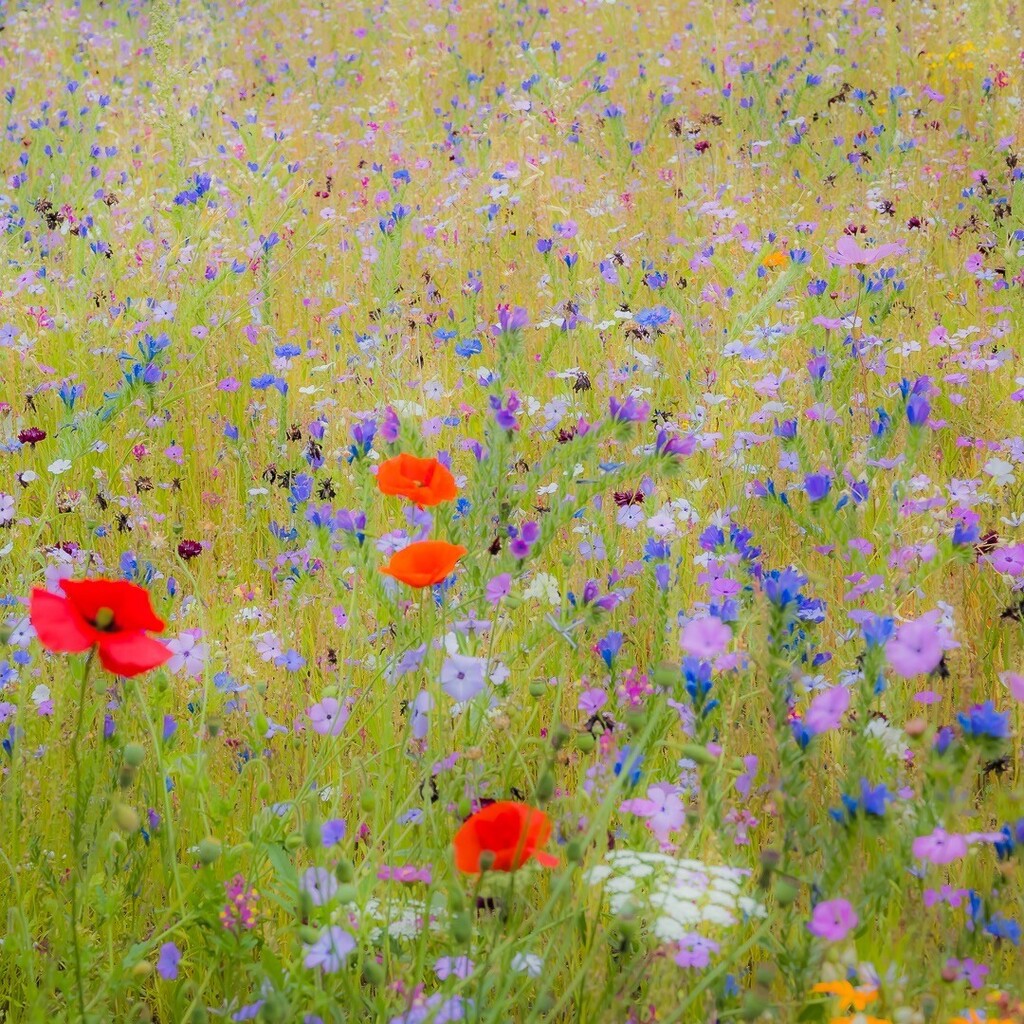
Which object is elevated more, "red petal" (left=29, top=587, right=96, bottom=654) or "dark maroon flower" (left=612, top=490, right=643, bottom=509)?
"red petal" (left=29, top=587, right=96, bottom=654)

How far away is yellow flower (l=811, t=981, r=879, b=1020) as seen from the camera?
1073 mm

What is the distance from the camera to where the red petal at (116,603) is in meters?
1.18

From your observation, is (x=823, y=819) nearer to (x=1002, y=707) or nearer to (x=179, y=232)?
(x=1002, y=707)

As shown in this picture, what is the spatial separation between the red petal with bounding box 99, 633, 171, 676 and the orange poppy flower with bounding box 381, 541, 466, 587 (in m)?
0.29

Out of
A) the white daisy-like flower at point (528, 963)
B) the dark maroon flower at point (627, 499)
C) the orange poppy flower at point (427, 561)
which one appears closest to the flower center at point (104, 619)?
the orange poppy flower at point (427, 561)

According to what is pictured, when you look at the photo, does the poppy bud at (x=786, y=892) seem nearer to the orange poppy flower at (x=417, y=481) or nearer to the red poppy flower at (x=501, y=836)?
the red poppy flower at (x=501, y=836)

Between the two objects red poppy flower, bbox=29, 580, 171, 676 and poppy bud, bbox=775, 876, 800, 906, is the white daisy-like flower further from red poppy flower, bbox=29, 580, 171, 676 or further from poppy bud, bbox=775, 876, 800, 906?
red poppy flower, bbox=29, 580, 171, 676

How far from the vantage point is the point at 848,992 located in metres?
1.08

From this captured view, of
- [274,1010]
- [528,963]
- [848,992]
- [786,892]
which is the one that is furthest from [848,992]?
[274,1010]

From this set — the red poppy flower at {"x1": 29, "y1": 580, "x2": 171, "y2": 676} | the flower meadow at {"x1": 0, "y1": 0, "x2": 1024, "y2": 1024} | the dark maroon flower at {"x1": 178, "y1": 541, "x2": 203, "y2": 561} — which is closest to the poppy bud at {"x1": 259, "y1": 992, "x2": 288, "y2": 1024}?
the flower meadow at {"x1": 0, "y1": 0, "x2": 1024, "y2": 1024}

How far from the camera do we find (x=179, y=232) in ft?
12.5

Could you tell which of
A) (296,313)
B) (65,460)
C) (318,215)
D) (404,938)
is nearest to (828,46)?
(318,215)

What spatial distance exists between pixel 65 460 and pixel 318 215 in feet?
7.82

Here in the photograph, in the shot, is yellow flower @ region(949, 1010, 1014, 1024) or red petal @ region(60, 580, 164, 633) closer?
yellow flower @ region(949, 1010, 1014, 1024)
